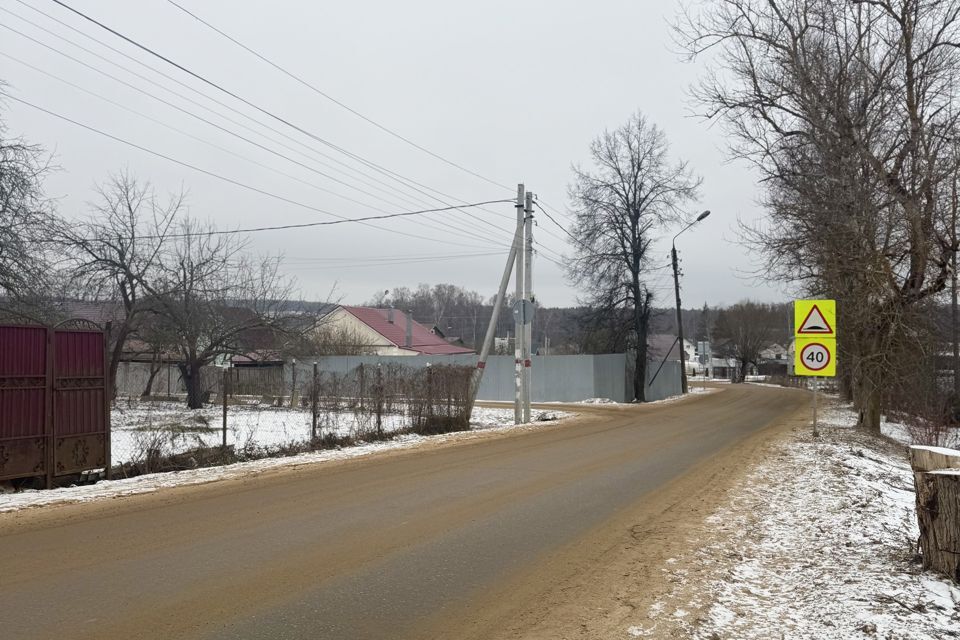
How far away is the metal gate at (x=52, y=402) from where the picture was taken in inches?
385

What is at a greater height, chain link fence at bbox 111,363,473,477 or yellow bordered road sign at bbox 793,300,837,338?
yellow bordered road sign at bbox 793,300,837,338

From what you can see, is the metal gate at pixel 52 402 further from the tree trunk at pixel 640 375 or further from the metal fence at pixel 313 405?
the tree trunk at pixel 640 375

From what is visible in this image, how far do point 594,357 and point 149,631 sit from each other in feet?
105

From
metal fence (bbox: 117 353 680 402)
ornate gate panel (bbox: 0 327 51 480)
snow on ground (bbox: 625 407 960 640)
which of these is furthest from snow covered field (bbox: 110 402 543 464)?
snow on ground (bbox: 625 407 960 640)

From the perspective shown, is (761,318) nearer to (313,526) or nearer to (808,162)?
A: (808,162)

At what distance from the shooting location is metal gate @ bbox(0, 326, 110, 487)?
32.1ft

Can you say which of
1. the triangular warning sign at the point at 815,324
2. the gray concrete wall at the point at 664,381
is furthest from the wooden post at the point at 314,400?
the gray concrete wall at the point at 664,381

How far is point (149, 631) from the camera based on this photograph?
454 centimetres

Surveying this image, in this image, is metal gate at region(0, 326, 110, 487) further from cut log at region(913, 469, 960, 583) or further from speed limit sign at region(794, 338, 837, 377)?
speed limit sign at region(794, 338, 837, 377)

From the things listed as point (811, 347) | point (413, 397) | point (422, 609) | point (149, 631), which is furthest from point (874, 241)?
point (149, 631)

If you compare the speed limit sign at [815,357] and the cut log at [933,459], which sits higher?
the speed limit sign at [815,357]

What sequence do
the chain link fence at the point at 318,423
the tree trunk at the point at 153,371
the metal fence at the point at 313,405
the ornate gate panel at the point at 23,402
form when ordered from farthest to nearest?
the tree trunk at the point at 153,371 → the metal fence at the point at 313,405 → the chain link fence at the point at 318,423 → the ornate gate panel at the point at 23,402

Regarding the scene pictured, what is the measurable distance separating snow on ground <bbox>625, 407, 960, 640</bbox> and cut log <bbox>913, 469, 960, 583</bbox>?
135 mm

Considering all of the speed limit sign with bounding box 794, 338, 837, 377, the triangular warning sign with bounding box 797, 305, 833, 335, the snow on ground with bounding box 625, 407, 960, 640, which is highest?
the triangular warning sign with bounding box 797, 305, 833, 335
